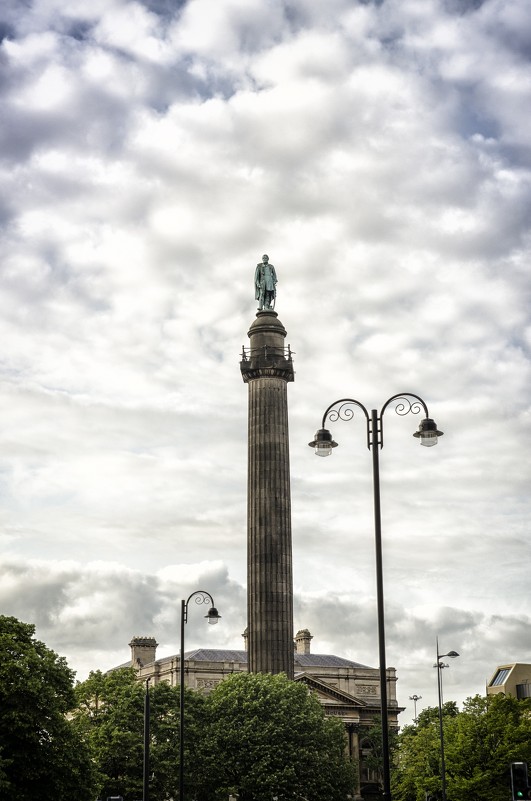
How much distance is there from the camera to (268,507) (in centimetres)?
8231

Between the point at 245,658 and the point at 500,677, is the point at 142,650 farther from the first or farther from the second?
the point at 500,677

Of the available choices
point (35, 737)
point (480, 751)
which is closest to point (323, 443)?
point (35, 737)

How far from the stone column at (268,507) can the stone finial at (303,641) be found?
55.3 metres

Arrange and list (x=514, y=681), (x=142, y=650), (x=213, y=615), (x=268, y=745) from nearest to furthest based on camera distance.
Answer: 1. (x=213, y=615)
2. (x=268, y=745)
3. (x=514, y=681)
4. (x=142, y=650)

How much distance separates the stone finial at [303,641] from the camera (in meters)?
136

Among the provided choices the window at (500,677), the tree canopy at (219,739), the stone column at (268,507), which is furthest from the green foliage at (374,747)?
the tree canopy at (219,739)

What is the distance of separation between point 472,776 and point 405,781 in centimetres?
943

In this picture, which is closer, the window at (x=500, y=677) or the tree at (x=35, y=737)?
the tree at (x=35, y=737)

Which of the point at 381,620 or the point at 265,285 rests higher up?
the point at 265,285

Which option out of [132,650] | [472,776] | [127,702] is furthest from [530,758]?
[132,650]

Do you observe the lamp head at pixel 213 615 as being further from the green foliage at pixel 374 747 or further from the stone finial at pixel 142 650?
the stone finial at pixel 142 650

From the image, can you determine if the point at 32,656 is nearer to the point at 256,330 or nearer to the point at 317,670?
the point at 256,330

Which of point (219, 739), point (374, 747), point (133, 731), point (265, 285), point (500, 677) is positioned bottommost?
point (219, 739)

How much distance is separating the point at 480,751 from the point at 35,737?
98.8 feet
